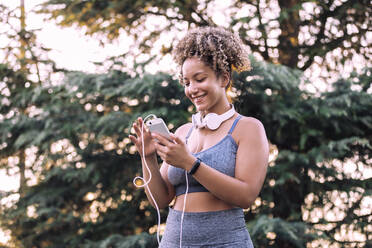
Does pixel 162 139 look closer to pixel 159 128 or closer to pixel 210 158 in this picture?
pixel 159 128

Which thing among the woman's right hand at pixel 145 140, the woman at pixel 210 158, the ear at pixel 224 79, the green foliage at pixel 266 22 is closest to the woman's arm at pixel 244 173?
the woman at pixel 210 158

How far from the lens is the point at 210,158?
5.45 ft

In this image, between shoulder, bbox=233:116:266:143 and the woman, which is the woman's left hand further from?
shoulder, bbox=233:116:266:143

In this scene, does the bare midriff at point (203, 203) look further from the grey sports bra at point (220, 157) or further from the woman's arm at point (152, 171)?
the woman's arm at point (152, 171)

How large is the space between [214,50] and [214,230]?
0.75 metres

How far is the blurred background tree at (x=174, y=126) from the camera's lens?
3793 mm

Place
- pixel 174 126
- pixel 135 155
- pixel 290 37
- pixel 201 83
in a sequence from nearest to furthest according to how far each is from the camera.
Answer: pixel 201 83, pixel 174 126, pixel 135 155, pixel 290 37

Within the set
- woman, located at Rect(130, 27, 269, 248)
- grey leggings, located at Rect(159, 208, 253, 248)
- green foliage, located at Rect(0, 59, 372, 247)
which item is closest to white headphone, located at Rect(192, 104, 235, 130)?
woman, located at Rect(130, 27, 269, 248)

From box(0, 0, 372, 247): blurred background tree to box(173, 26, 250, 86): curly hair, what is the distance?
6.15 ft

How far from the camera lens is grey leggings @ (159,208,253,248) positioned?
1.63 metres

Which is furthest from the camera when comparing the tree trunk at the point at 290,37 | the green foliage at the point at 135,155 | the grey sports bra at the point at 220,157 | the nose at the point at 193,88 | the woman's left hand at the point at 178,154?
the tree trunk at the point at 290,37

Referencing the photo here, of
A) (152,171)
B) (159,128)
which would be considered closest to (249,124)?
(159,128)

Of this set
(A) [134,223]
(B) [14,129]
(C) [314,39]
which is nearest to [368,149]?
(C) [314,39]

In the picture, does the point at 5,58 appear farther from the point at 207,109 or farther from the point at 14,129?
the point at 207,109
